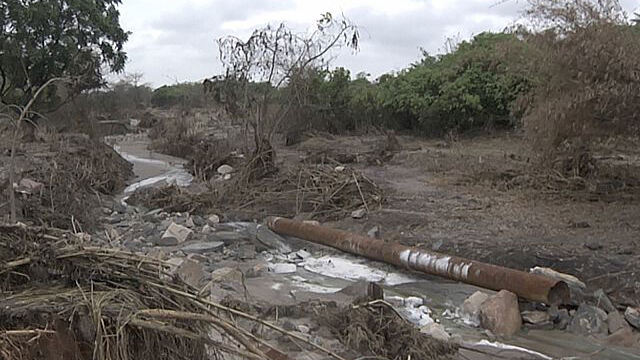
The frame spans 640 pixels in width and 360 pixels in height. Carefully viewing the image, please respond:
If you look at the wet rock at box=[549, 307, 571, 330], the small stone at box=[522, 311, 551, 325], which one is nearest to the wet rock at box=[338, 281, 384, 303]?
the small stone at box=[522, 311, 551, 325]

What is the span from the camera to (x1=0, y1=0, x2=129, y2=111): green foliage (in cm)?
2191

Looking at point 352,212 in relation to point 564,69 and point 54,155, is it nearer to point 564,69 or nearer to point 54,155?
point 564,69

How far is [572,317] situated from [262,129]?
34.8ft

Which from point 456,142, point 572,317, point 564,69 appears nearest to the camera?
point 572,317

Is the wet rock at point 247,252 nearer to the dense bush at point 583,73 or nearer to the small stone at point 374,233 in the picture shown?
the small stone at point 374,233

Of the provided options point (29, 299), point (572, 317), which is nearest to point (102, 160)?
point (572, 317)

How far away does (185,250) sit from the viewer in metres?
11.0

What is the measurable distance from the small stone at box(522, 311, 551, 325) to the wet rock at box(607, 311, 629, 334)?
2.00ft

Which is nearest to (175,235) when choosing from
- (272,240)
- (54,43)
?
(272,240)

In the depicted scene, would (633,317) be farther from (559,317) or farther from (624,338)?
(559,317)

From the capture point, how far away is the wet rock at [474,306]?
300 inches

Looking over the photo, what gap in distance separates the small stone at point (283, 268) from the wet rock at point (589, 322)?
13.8ft

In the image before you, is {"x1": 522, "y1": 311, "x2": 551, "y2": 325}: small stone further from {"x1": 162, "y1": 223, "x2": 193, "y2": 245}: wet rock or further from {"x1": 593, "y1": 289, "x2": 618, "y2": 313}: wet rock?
{"x1": 162, "y1": 223, "x2": 193, "y2": 245}: wet rock

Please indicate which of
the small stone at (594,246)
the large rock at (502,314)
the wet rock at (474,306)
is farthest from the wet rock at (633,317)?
the small stone at (594,246)
